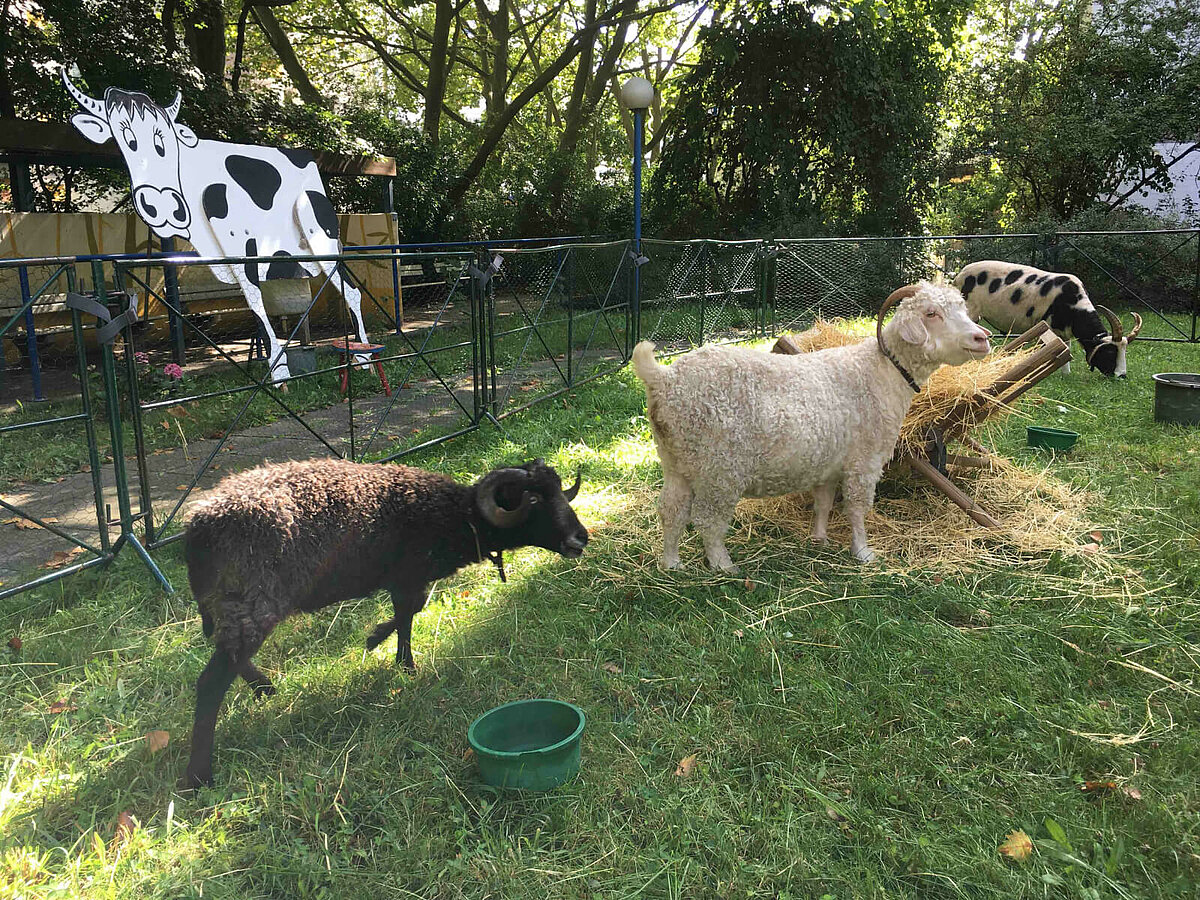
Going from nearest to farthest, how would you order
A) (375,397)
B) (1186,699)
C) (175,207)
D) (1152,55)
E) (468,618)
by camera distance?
1. (1186,699)
2. (468,618)
3. (175,207)
4. (375,397)
5. (1152,55)

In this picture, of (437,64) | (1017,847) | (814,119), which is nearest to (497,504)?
(1017,847)

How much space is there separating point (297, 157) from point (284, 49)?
35.4 feet

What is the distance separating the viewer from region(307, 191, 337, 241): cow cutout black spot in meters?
8.38

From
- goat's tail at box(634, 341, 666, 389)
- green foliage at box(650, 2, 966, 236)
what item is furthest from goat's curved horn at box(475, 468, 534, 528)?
green foliage at box(650, 2, 966, 236)

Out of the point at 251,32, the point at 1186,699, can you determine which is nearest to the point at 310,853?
the point at 1186,699

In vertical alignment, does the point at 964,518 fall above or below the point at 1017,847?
above

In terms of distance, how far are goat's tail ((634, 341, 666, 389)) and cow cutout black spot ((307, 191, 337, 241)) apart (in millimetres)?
5688

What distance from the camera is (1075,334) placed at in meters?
9.31

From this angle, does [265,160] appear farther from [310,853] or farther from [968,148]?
[968,148]

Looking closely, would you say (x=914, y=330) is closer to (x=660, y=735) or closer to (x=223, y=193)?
(x=660, y=735)

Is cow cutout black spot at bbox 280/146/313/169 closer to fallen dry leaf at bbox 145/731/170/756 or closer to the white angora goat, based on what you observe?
the white angora goat

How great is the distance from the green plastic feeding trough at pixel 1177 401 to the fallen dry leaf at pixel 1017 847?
6.00m

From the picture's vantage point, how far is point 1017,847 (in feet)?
8.13

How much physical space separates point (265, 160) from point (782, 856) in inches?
311
